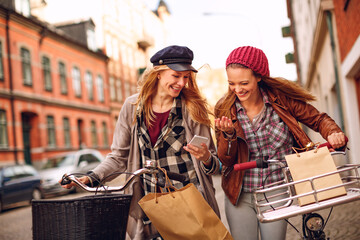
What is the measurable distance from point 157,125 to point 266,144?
0.79m

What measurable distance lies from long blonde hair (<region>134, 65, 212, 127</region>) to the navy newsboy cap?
48 mm

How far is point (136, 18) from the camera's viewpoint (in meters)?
45.3

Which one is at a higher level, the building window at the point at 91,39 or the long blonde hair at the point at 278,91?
the building window at the point at 91,39

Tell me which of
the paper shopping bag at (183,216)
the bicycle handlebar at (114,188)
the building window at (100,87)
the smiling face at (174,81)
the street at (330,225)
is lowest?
the street at (330,225)

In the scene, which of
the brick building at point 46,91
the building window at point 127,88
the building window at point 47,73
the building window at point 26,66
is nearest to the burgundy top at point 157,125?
the brick building at point 46,91

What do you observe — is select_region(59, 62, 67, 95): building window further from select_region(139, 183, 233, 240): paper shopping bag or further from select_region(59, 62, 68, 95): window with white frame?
select_region(139, 183, 233, 240): paper shopping bag

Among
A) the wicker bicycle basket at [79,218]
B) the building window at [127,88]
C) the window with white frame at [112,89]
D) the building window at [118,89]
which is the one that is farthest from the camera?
the building window at [127,88]

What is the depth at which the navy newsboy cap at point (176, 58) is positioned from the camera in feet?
10.8

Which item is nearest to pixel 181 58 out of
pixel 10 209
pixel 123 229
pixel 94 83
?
pixel 123 229

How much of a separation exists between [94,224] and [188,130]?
1200mm

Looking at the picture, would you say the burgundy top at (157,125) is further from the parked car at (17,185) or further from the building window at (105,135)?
the building window at (105,135)

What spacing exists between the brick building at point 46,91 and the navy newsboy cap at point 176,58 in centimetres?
2155

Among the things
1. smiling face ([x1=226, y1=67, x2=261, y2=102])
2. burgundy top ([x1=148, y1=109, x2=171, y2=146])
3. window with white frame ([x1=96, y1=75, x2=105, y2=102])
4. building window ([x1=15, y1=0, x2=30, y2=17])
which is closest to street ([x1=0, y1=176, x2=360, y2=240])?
smiling face ([x1=226, y1=67, x2=261, y2=102])

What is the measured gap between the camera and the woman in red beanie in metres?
3.06
